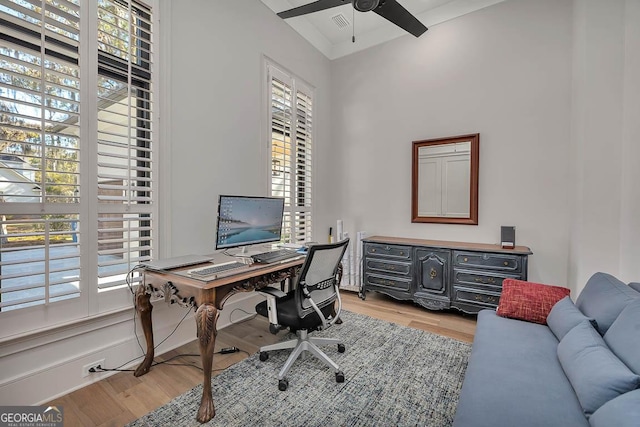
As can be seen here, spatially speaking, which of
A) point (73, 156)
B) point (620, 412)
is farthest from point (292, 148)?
point (620, 412)

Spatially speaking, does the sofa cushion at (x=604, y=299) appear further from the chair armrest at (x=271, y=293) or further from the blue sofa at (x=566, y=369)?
the chair armrest at (x=271, y=293)

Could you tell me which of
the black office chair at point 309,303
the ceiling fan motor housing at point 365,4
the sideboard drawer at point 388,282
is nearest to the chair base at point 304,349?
the black office chair at point 309,303

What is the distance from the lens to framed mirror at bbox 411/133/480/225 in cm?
338

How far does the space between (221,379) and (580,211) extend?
3.38 meters

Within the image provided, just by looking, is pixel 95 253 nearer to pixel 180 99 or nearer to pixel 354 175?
pixel 180 99

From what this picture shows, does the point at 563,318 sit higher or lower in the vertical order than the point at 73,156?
lower

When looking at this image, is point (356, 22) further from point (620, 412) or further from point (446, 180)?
point (620, 412)

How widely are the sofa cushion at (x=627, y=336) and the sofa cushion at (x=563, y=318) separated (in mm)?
194

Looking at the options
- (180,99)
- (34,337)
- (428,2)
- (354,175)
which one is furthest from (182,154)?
(428,2)

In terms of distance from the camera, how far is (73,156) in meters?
1.84

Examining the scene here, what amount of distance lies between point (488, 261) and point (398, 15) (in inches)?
98.2

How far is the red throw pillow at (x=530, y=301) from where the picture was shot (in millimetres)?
1973

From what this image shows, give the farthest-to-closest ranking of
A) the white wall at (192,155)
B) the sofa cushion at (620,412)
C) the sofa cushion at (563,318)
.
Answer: the white wall at (192,155) → the sofa cushion at (563,318) → the sofa cushion at (620,412)

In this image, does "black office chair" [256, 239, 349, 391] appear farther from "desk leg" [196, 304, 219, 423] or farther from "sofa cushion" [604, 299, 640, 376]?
"sofa cushion" [604, 299, 640, 376]
